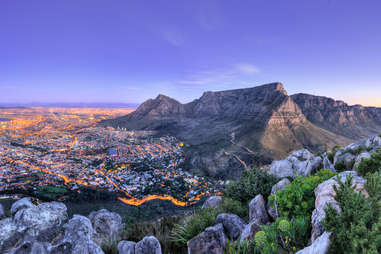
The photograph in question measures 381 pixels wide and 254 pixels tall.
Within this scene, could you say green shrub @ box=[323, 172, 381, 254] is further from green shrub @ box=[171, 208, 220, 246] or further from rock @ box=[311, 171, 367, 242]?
green shrub @ box=[171, 208, 220, 246]

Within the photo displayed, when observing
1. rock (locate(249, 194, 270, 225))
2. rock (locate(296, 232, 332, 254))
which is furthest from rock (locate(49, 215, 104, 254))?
rock (locate(249, 194, 270, 225))

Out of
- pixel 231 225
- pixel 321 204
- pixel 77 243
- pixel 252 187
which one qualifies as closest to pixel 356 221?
pixel 321 204

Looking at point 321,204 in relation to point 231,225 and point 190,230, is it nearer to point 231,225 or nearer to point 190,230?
point 231,225

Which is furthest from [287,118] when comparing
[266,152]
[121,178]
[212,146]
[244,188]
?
[244,188]

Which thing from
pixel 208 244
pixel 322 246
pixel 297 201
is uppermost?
pixel 322 246

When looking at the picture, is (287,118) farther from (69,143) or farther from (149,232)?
(69,143)

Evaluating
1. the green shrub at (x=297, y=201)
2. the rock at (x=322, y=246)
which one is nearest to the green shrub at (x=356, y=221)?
the rock at (x=322, y=246)
